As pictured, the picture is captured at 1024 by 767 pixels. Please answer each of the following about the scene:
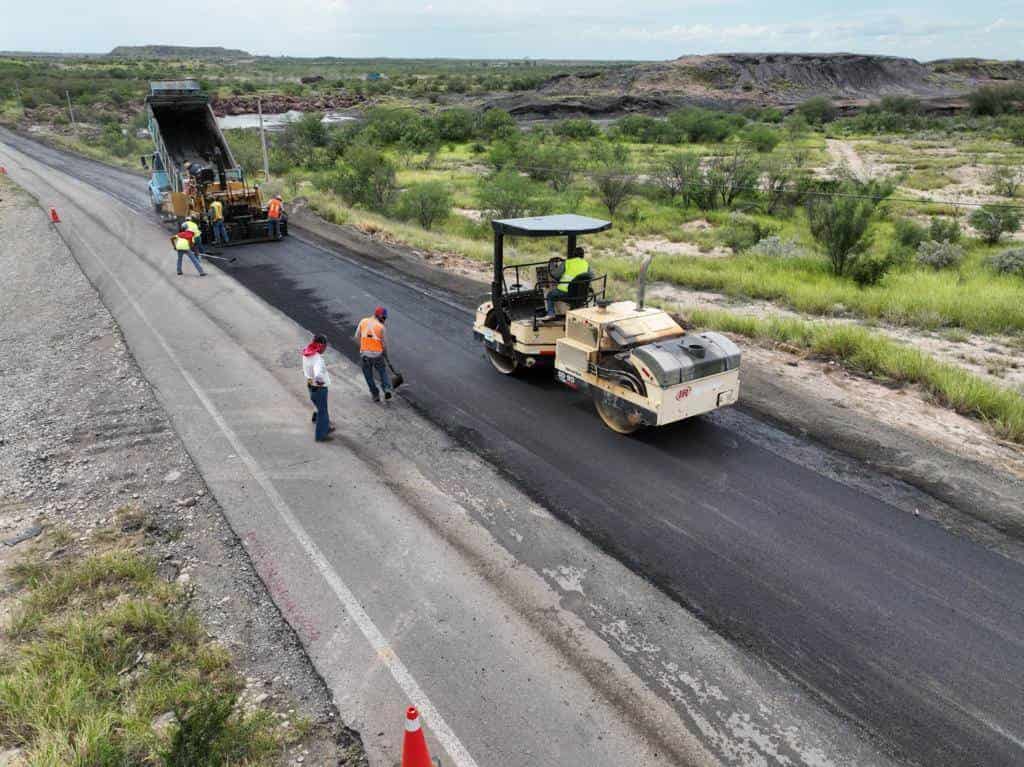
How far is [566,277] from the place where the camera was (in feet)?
32.0

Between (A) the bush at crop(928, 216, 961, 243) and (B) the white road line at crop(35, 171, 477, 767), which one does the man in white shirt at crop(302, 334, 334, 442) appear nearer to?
(B) the white road line at crop(35, 171, 477, 767)

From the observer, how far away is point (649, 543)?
679 cm

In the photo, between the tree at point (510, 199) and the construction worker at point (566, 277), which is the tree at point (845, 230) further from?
the construction worker at point (566, 277)

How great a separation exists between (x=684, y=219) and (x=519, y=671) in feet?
82.8

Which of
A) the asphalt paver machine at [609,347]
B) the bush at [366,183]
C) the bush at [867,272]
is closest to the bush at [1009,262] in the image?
the bush at [867,272]

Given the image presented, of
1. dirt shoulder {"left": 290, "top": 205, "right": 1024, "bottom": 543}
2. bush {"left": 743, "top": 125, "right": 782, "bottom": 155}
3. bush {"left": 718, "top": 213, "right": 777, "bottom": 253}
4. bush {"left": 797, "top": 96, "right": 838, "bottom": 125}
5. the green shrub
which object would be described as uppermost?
bush {"left": 797, "top": 96, "right": 838, "bottom": 125}

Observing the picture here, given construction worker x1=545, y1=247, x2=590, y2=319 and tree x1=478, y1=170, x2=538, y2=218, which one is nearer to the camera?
construction worker x1=545, y1=247, x2=590, y2=319

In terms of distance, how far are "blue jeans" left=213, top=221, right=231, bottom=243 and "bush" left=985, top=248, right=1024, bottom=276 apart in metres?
20.9

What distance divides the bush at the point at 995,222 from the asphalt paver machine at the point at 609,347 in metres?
18.3

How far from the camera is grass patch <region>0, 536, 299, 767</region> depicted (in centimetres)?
438

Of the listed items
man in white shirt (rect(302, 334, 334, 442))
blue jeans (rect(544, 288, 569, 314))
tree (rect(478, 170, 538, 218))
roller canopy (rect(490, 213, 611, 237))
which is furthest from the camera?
tree (rect(478, 170, 538, 218))

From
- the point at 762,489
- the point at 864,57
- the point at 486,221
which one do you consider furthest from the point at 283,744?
the point at 864,57

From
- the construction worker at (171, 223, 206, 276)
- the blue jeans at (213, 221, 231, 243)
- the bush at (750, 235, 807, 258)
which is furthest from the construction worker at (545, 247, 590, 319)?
the blue jeans at (213, 221, 231, 243)

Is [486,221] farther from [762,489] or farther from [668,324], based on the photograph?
[762,489]
